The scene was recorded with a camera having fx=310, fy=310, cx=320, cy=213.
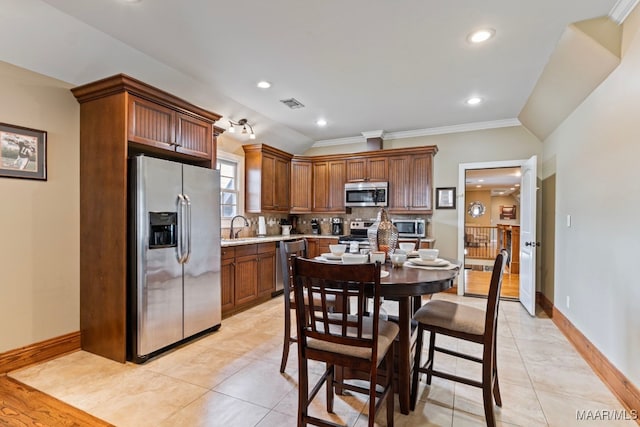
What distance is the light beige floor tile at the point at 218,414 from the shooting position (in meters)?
1.88

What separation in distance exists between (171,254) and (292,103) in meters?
2.47

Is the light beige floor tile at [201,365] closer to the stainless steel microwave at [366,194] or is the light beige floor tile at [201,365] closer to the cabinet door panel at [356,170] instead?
the stainless steel microwave at [366,194]

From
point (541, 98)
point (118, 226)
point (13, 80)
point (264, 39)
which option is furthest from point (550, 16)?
point (13, 80)

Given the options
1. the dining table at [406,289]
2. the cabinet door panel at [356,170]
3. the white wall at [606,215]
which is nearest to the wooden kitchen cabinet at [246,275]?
the cabinet door panel at [356,170]

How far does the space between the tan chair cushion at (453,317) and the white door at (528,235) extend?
242cm

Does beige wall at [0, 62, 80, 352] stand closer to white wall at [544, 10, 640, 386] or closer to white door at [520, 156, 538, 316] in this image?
white wall at [544, 10, 640, 386]

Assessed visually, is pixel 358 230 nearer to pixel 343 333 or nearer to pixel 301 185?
pixel 301 185

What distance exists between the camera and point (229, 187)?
4.94 m

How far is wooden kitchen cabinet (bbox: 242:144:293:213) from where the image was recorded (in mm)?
5020

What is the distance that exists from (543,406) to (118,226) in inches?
137

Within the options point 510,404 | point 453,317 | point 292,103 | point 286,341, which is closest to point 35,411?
point 286,341

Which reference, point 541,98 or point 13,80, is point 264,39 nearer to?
point 13,80

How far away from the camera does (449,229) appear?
5086mm

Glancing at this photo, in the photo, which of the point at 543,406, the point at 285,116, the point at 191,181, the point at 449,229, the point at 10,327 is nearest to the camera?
the point at 543,406
